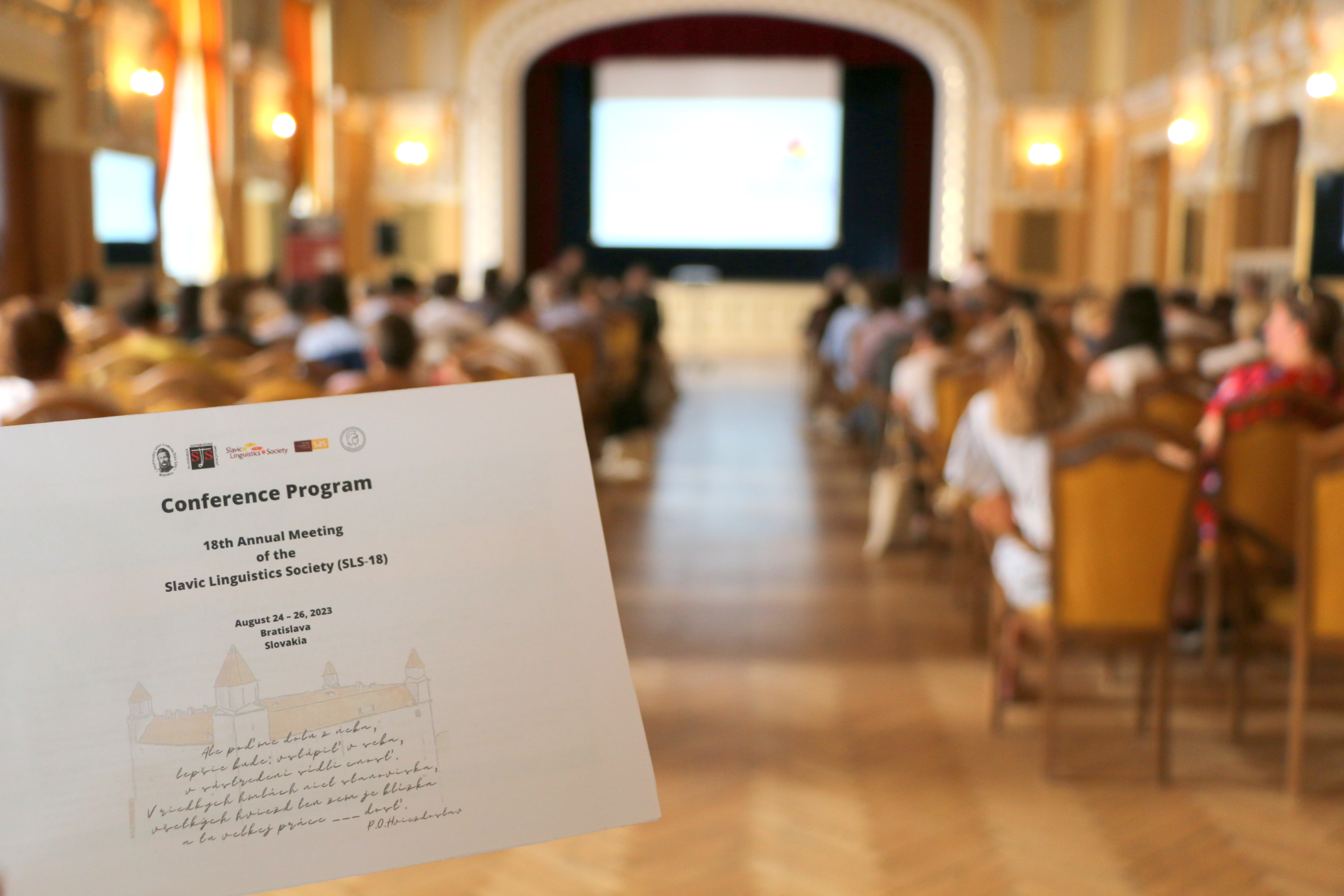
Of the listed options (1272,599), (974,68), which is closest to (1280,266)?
(974,68)

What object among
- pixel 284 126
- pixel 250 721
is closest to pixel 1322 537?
pixel 250 721

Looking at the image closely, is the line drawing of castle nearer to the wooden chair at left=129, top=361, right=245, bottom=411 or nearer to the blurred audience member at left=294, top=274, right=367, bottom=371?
the wooden chair at left=129, top=361, right=245, bottom=411

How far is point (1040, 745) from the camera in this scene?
12.5 feet

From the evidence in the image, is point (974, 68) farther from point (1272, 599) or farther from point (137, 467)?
point (137, 467)

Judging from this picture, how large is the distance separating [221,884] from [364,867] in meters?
0.12

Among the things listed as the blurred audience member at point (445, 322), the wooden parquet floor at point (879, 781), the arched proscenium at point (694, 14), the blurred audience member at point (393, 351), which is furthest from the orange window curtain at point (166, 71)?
the blurred audience member at point (393, 351)

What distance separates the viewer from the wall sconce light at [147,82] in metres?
10.9

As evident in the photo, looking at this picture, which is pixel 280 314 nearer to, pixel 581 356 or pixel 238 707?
pixel 581 356

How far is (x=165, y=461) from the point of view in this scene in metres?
1.11

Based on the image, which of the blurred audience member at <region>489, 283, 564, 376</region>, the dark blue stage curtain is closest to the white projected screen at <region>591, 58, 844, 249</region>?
the dark blue stage curtain

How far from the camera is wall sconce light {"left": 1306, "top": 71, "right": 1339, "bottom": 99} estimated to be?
948cm

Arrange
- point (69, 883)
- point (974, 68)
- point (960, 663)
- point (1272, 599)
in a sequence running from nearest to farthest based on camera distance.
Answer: point (69, 883), point (1272, 599), point (960, 663), point (974, 68)

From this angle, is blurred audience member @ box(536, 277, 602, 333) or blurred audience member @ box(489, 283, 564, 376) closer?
blurred audience member @ box(489, 283, 564, 376)

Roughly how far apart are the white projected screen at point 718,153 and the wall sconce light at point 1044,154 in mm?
3446
